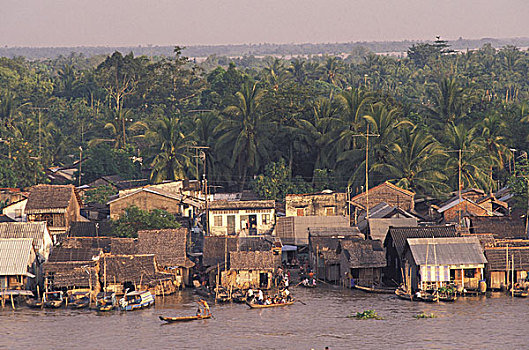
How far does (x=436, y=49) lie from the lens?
161000 mm

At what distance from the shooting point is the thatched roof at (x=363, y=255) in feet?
150

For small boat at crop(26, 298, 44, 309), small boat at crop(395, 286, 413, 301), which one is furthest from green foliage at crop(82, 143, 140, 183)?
small boat at crop(395, 286, 413, 301)

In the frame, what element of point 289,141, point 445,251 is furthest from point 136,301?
point 289,141

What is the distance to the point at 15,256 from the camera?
1757 inches

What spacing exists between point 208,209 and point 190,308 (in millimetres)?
13723

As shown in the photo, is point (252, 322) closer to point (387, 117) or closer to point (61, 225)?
point (61, 225)

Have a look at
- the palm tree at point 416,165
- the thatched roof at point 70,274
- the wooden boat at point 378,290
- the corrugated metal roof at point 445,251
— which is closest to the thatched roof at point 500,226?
the corrugated metal roof at point 445,251

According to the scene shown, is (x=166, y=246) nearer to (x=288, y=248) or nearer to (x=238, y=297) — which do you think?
(x=238, y=297)

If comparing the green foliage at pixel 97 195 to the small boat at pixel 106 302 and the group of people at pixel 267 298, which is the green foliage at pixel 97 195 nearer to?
the small boat at pixel 106 302

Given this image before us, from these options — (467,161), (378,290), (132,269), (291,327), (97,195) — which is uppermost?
(467,161)

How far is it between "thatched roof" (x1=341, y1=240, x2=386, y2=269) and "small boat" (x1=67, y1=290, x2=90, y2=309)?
13.2m

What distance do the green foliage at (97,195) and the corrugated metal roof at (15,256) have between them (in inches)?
782

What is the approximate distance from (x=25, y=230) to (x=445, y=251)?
72.3ft

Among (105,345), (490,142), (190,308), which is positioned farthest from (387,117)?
(105,345)
